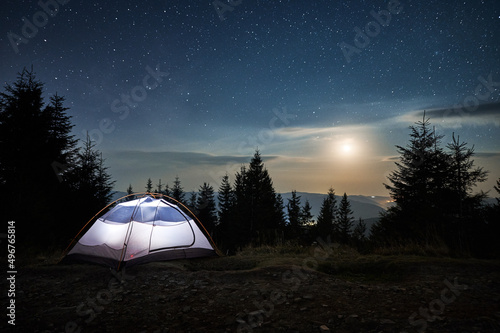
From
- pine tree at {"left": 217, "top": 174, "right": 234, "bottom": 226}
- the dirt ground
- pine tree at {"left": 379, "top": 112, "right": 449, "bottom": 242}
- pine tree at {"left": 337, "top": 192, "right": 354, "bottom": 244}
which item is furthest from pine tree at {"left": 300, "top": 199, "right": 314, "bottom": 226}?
the dirt ground

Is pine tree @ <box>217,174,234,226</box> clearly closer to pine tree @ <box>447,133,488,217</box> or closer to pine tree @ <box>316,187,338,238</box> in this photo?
pine tree @ <box>316,187,338,238</box>

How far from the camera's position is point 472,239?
14.4 meters

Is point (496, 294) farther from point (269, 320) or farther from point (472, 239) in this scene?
point (472, 239)

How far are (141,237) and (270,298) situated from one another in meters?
4.89

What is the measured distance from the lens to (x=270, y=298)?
4496 millimetres

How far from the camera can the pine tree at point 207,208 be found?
45.2m

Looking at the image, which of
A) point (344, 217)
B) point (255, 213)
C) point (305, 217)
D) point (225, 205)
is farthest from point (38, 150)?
point (344, 217)

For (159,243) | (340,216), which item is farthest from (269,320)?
(340,216)

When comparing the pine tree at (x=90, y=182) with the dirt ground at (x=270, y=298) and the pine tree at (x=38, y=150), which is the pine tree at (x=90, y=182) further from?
the dirt ground at (x=270, y=298)
